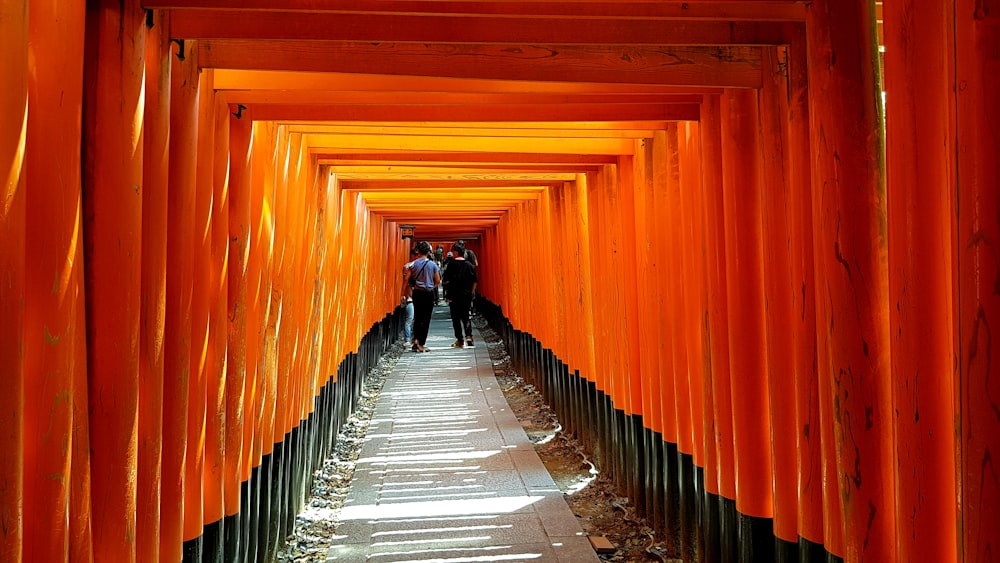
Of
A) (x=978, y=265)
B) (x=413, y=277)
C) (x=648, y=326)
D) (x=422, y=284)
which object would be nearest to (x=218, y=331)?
(x=648, y=326)

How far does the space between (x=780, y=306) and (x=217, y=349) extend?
239 cm

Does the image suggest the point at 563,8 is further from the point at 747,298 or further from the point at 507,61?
the point at 747,298

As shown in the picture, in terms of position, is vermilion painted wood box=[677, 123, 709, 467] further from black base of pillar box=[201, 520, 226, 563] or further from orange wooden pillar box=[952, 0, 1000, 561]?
black base of pillar box=[201, 520, 226, 563]

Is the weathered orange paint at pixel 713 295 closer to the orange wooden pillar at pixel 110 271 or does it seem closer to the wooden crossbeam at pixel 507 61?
the wooden crossbeam at pixel 507 61

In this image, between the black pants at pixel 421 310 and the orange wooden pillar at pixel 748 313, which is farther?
the black pants at pixel 421 310

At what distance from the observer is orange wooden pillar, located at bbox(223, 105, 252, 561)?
3.63 metres

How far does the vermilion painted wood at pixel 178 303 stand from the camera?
2.73m

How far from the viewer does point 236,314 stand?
12.2 feet

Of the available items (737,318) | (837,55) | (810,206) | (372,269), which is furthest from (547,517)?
(372,269)

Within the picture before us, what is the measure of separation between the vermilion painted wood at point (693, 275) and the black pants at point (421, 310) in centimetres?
1070

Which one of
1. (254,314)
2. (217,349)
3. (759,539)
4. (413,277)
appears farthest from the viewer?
(413,277)

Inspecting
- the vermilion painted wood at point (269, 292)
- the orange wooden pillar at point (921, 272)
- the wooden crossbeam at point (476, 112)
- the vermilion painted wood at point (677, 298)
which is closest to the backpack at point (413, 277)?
the vermilion painted wood at point (269, 292)

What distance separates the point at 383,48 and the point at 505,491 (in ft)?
12.8

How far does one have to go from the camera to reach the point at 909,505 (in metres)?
2.00
